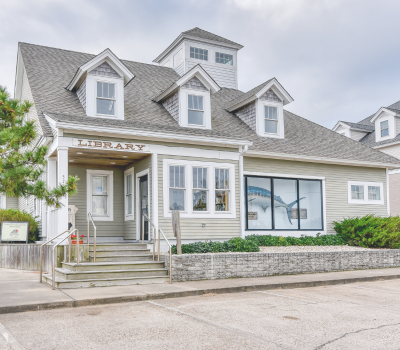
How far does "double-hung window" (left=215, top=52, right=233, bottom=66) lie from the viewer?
22.2 metres

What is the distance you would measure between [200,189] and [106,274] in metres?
4.40

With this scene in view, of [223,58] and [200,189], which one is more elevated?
[223,58]

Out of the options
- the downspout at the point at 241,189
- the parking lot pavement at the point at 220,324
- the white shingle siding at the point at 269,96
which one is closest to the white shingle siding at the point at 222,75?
the white shingle siding at the point at 269,96

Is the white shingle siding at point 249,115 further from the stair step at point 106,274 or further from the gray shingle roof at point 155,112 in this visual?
the stair step at point 106,274

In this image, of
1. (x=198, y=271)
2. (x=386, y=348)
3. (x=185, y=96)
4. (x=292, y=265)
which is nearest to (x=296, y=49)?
(x=185, y=96)

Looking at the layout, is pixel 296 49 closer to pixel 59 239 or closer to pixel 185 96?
pixel 185 96

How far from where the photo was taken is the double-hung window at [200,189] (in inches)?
534

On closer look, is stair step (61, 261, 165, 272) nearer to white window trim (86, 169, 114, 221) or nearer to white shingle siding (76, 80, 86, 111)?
white window trim (86, 169, 114, 221)

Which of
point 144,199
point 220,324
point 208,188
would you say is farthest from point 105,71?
point 220,324

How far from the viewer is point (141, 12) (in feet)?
42.8

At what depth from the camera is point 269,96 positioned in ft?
55.9

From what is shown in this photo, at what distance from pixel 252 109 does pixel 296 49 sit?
3.17m

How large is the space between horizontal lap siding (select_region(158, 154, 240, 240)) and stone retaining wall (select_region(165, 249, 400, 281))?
184 cm

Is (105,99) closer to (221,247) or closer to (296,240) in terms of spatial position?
(221,247)
